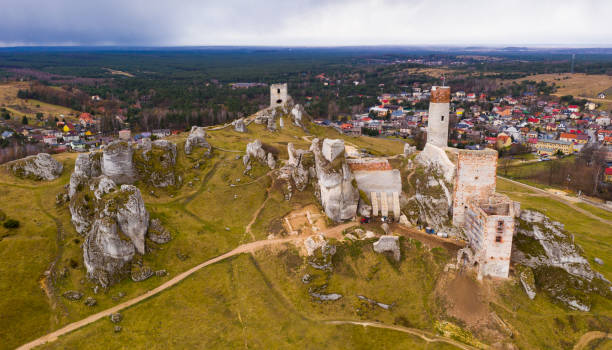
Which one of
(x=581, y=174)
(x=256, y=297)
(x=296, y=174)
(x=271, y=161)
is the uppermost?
(x=271, y=161)

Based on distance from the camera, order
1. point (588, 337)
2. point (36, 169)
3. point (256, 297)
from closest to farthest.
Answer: point (588, 337) → point (256, 297) → point (36, 169)

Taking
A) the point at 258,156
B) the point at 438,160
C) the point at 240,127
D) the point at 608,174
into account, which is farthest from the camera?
the point at 608,174

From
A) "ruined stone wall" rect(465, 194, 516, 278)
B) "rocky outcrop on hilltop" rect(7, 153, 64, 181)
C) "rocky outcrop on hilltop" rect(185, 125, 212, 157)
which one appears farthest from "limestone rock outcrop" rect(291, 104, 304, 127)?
"ruined stone wall" rect(465, 194, 516, 278)

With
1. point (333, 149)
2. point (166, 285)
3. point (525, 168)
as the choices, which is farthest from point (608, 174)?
point (166, 285)

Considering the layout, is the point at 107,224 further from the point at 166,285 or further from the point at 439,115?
the point at 439,115

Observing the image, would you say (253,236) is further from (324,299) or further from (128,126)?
(128,126)

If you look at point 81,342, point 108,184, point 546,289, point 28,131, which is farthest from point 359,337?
point 28,131

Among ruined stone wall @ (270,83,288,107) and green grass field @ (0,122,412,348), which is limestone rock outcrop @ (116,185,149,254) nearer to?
green grass field @ (0,122,412,348)

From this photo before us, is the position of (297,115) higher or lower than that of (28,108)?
higher
